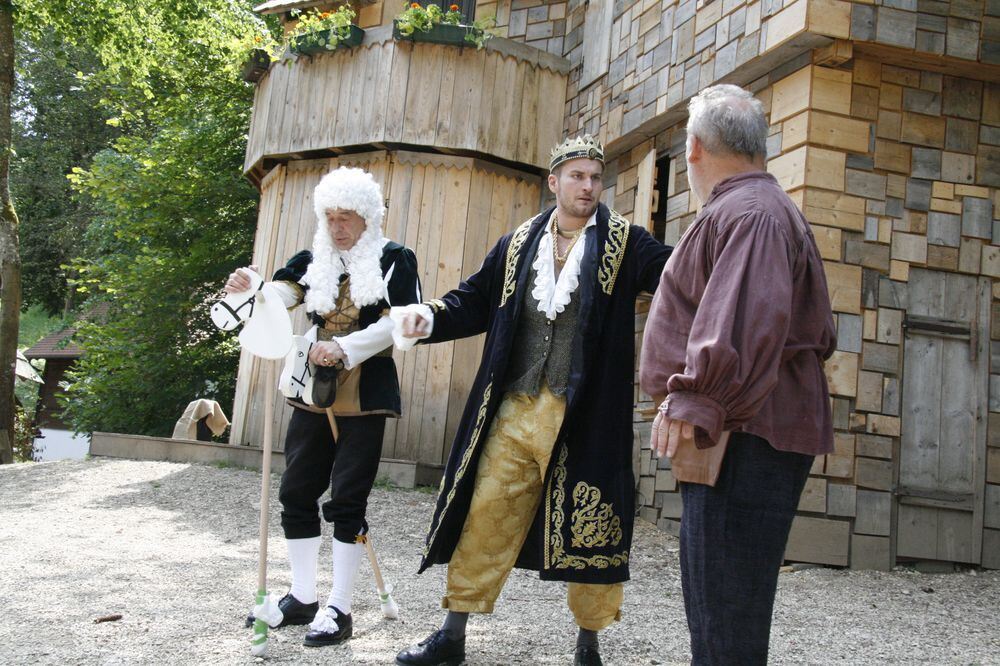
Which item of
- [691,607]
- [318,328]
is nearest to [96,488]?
[318,328]

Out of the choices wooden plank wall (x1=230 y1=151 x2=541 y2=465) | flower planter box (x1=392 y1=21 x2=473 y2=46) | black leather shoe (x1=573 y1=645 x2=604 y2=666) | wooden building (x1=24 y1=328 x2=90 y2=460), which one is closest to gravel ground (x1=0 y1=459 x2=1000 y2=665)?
black leather shoe (x1=573 y1=645 x2=604 y2=666)

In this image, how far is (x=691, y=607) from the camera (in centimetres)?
212

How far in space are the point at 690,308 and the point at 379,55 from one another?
7.60 meters

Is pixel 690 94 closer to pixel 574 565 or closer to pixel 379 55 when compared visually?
pixel 379 55

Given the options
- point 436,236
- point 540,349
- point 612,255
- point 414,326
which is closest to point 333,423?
point 414,326

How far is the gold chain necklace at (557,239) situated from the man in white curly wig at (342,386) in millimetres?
672

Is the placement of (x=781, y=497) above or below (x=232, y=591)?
above

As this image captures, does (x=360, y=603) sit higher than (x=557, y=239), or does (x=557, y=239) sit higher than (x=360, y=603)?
(x=557, y=239)

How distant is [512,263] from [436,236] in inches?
217

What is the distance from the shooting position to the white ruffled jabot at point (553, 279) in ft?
11.1

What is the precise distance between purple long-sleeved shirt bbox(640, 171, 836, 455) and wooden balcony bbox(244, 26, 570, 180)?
6.92 meters

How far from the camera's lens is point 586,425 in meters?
3.30

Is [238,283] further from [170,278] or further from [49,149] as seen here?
[49,149]

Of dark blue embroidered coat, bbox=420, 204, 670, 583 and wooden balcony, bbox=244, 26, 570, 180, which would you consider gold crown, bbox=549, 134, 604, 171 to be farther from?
wooden balcony, bbox=244, 26, 570, 180
